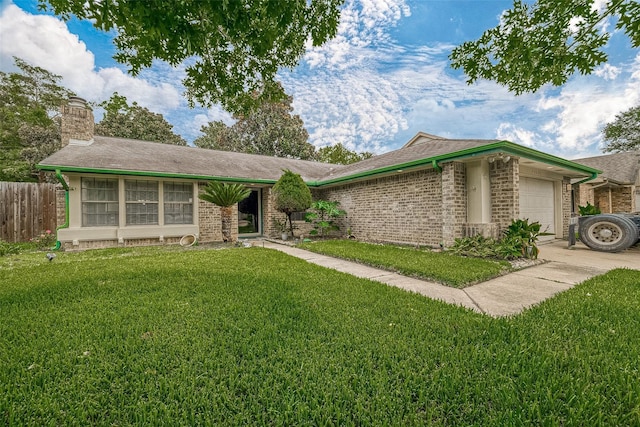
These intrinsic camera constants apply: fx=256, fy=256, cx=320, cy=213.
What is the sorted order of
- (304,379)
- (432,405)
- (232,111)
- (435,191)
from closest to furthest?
(432,405) < (304,379) < (232,111) < (435,191)

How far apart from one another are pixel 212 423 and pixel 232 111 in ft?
15.5

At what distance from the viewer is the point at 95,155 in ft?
27.6

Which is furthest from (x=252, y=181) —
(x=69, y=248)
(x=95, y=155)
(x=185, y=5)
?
(x=185, y=5)

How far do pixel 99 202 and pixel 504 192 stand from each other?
462 inches

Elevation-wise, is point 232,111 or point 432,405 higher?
point 232,111

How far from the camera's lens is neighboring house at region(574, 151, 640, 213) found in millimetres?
12344

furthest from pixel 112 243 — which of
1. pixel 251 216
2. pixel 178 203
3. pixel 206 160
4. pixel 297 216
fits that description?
pixel 297 216

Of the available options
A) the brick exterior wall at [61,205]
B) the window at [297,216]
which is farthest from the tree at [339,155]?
the brick exterior wall at [61,205]

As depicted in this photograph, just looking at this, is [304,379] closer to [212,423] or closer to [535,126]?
[212,423]

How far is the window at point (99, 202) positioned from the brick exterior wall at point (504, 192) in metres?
11.2

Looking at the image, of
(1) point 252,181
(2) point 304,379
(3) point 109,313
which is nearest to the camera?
(2) point 304,379

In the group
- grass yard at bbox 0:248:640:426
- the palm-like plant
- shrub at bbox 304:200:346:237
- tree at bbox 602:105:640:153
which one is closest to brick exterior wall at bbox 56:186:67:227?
the palm-like plant

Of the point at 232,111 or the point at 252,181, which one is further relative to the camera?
the point at 252,181

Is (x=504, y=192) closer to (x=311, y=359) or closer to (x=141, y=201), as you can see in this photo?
(x=311, y=359)
